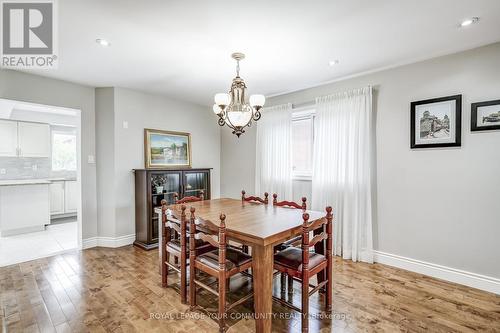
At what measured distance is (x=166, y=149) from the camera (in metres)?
4.39

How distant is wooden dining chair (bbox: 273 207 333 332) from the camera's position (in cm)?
184

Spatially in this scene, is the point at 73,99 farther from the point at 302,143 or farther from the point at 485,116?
the point at 485,116

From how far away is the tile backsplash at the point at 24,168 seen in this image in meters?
4.75

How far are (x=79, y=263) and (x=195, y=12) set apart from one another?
3.34 meters

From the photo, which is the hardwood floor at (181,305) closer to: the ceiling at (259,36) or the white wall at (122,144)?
the white wall at (122,144)

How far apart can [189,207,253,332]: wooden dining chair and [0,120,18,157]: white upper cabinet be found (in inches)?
191

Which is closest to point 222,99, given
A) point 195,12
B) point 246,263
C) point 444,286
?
point 195,12

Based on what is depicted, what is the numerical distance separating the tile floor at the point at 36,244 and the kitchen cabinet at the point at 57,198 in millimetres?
721

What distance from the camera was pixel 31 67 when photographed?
3000 millimetres

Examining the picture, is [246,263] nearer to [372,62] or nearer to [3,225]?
[372,62]

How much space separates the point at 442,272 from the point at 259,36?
3.26 m

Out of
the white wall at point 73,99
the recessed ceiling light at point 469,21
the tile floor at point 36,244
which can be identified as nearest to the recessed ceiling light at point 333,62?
the recessed ceiling light at point 469,21

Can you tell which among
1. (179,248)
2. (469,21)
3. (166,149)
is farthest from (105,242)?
(469,21)

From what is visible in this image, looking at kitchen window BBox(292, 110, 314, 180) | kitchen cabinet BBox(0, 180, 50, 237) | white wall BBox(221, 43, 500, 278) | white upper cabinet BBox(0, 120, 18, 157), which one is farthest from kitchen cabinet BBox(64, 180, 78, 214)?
white wall BBox(221, 43, 500, 278)
